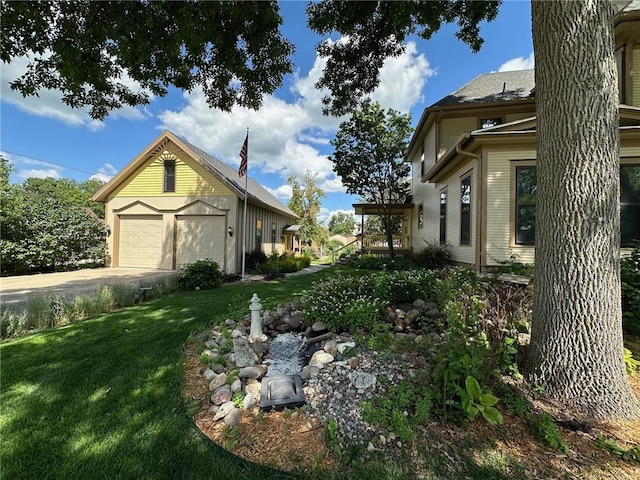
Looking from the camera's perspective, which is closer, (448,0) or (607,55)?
(607,55)

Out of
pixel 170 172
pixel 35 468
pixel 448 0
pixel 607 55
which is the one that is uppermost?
pixel 448 0

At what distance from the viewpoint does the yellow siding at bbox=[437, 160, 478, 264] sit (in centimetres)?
750

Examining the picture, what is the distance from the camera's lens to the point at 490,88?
11.4 meters

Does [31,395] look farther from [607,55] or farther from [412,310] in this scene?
[607,55]

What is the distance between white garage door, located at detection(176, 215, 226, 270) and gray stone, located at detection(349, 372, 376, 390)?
10176mm

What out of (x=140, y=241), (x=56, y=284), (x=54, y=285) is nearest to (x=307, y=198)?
(x=140, y=241)

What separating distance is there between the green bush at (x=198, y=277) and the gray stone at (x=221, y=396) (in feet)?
21.2

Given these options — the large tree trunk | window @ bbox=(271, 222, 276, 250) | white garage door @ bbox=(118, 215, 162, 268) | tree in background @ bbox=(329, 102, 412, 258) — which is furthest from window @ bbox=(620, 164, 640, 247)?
white garage door @ bbox=(118, 215, 162, 268)

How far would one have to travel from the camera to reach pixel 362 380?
253cm

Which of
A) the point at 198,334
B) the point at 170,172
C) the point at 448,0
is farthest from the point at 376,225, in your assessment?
the point at 198,334

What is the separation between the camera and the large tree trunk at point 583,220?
234 cm

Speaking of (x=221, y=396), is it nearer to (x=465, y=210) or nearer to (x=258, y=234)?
(x=465, y=210)

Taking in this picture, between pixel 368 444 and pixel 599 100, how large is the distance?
10.8ft

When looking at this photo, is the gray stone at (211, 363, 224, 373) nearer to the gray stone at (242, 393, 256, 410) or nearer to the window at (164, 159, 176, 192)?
the gray stone at (242, 393, 256, 410)
